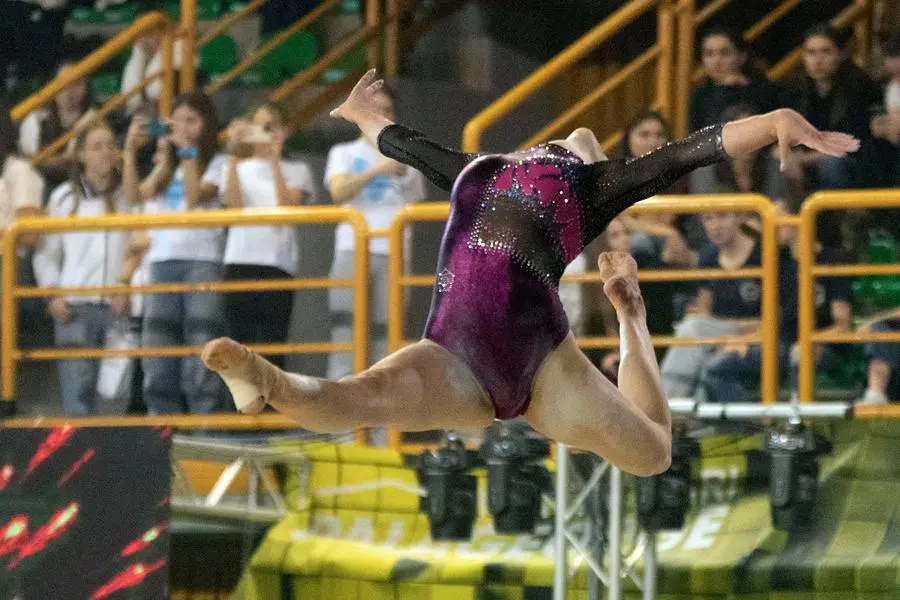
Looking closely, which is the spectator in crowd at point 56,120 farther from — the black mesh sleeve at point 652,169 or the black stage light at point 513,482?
the black mesh sleeve at point 652,169

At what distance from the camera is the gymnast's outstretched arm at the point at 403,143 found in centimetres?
422

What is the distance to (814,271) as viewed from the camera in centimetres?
588

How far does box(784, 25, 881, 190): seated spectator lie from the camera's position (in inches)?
254

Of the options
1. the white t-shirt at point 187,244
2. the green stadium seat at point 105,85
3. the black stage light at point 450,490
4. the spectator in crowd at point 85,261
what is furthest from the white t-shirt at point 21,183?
the black stage light at point 450,490

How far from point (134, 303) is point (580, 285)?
5.99 ft

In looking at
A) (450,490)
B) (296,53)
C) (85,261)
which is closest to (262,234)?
(85,261)

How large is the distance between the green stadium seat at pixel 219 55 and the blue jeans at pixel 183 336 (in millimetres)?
2712

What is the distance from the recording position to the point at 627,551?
5875mm

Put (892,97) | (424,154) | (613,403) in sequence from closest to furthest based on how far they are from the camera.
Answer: (613,403), (424,154), (892,97)

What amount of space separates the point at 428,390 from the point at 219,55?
5732 millimetres

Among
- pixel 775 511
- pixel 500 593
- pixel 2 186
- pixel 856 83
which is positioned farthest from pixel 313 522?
pixel 856 83

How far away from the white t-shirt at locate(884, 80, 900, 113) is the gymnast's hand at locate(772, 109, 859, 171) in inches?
115

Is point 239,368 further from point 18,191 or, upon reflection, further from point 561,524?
point 18,191

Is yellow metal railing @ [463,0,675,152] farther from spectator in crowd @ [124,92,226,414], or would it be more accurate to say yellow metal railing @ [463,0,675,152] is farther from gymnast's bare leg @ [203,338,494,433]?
gymnast's bare leg @ [203,338,494,433]
